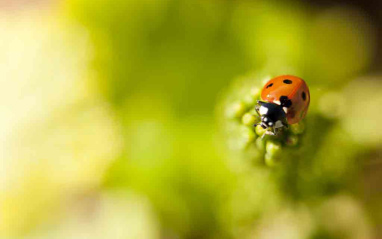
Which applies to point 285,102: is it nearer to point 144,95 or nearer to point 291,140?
point 291,140

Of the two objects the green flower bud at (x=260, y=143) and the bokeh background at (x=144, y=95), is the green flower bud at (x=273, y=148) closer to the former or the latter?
the green flower bud at (x=260, y=143)

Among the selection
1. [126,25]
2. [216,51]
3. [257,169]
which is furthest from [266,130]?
[126,25]

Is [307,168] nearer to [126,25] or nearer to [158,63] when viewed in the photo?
[158,63]

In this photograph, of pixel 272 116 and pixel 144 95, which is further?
pixel 144 95

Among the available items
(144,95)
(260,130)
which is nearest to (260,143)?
(260,130)

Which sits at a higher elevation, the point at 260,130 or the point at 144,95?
the point at 144,95

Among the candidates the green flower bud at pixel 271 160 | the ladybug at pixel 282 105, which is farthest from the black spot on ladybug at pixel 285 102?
the green flower bud at pixel 271 160

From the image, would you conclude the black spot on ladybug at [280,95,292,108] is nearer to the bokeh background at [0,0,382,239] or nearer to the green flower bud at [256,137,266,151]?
the green flower bud at [256,137,266,151]
